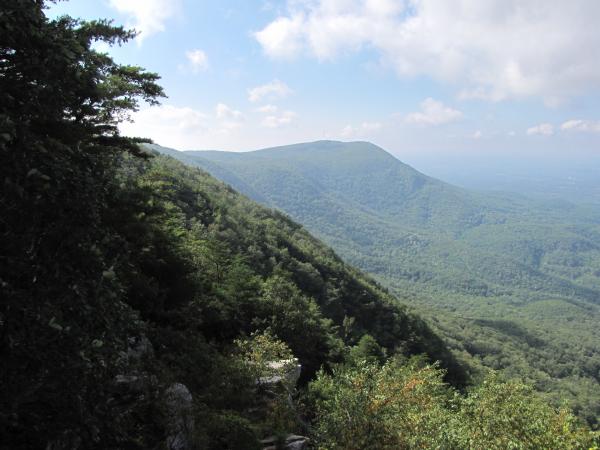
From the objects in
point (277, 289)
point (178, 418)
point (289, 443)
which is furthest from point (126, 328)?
point (277, 289)

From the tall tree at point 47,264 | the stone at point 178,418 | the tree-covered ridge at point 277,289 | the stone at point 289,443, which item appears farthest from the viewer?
the tree-covered ridge at point 277,289

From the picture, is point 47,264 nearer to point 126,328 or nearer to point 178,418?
point 126,328

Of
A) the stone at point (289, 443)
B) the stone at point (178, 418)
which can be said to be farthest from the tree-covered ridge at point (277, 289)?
the stone at point (289, 443)

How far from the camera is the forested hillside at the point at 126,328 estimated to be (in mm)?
7227

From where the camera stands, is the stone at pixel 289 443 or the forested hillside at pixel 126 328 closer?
the forested hillside at pixel 126 328

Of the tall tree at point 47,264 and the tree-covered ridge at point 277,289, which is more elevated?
the tall tree at point 47,264

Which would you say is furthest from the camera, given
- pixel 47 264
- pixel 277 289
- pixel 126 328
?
pixel 277 289

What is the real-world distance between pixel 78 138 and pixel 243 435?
10446 mm

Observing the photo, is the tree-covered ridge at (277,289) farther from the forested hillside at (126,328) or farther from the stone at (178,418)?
the stone at (178,418)

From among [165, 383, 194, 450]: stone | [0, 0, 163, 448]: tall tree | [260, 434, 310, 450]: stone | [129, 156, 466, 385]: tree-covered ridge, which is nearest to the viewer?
[0, 0, 163, 448]: tall tree

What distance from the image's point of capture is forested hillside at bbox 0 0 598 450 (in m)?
7.23

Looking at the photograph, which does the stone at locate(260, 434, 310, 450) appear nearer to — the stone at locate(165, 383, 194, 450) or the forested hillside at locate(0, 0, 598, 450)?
the forested hillside at locate(0, 0, 598, 450)

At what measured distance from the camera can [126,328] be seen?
9016 millimetres

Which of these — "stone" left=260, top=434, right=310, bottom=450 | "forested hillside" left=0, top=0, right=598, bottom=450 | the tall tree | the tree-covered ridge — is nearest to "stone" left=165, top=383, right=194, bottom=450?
"forested hillside" left=0, top=0, right=598, bottom=450
